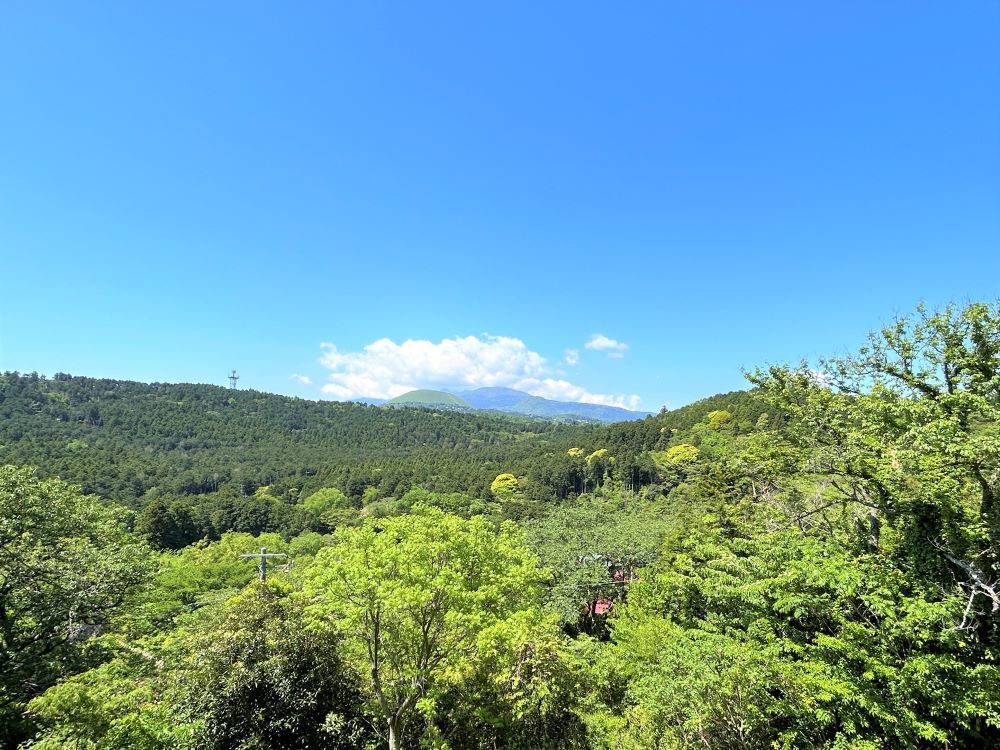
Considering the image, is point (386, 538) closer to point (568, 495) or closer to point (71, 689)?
point (71, 689)

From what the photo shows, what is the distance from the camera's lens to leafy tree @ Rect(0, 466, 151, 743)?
1018cm

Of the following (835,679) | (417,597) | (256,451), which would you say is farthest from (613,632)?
(256,451)

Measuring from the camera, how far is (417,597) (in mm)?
9156

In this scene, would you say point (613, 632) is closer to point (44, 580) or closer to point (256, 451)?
point (44, 580)

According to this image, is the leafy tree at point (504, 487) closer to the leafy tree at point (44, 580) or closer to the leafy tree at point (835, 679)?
the leafy tree at point (44, 580)

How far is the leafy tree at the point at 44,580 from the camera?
10180 mm

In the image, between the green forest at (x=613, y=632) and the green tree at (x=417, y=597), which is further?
the green tree at (x=417, y=597)

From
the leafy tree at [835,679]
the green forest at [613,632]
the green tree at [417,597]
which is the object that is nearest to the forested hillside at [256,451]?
the green forest at [613,632]

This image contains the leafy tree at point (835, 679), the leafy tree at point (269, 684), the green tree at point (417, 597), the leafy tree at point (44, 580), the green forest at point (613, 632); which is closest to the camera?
the leafy tree at point (835, 679)

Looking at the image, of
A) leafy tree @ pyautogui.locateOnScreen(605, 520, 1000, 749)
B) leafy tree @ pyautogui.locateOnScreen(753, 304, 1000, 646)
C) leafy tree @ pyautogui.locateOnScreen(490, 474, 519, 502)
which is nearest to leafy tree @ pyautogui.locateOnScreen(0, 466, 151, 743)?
leafy tree @ pyautogui.locateOnScreen(605, 520, 1000, 749)

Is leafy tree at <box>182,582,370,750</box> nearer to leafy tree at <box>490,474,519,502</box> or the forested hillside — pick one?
the forested hillside

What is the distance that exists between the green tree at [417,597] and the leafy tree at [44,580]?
5435 millimetres

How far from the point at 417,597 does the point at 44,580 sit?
30.2ft

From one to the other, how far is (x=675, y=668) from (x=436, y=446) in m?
148
